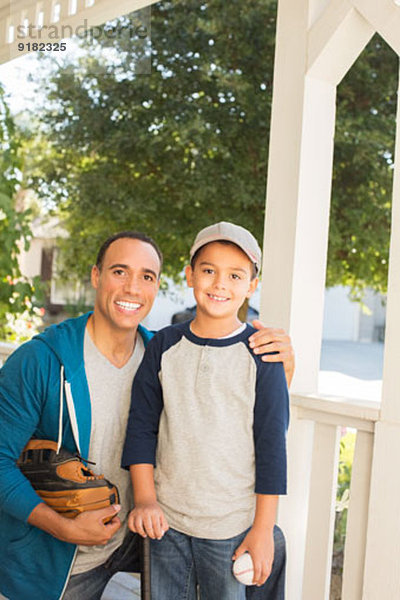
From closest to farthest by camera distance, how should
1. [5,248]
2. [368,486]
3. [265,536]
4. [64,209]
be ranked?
[265,536], [368,486], [5,248], [64,209]

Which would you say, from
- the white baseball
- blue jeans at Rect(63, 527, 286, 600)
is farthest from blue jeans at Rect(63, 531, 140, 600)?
the white baseball

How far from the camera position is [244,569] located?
1.50 metres

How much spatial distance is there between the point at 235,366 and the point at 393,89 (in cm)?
638

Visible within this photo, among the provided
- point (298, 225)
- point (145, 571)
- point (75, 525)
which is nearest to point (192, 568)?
point (145, 571)

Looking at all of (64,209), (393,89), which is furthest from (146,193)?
(393,89)

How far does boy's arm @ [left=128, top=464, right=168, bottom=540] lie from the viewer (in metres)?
1.54

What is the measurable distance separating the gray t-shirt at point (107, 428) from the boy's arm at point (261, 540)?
1.39 feet

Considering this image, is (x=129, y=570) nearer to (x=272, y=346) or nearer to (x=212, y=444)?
(x=212, y=444)

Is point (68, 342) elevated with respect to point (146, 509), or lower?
elevated

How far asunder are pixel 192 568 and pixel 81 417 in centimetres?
45

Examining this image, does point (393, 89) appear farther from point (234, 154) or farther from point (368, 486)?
point (368, 486)

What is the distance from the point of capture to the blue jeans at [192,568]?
5.05 ft

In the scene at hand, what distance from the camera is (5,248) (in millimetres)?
4262

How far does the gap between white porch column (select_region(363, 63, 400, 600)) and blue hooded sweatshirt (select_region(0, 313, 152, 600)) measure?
75 cm
